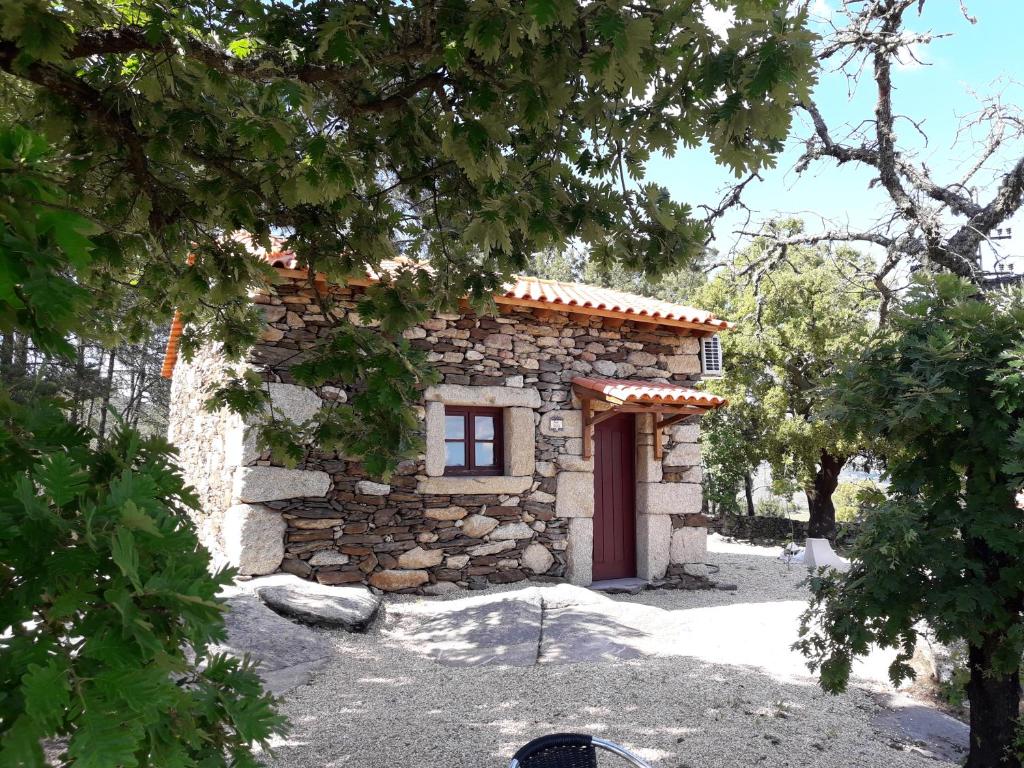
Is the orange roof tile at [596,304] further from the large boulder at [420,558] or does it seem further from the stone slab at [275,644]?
the stone slab at [275,644]

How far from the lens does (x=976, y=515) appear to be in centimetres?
241

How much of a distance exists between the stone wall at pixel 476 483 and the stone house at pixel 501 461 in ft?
0.05

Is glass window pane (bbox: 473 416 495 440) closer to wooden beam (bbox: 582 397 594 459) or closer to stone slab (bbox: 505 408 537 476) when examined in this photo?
stone slab (bbox: 505 408 537 476)

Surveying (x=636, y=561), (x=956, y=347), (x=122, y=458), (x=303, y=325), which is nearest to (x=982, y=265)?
(x=956, y=347)

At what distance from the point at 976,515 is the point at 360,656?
3703 mm

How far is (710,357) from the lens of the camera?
25.4 feet

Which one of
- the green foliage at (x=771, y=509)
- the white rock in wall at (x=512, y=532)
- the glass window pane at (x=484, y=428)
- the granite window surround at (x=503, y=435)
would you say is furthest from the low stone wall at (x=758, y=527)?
the glass window pane at (x=484, y=428)

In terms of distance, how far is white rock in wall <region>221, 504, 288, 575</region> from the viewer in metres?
5.22

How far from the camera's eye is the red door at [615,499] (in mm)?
6898

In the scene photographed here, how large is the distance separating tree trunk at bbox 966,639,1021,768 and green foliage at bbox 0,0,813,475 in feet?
6.64

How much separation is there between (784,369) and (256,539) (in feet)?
28.0

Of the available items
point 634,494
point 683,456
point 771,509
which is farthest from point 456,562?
point 771,509

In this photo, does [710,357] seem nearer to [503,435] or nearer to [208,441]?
[503,435]

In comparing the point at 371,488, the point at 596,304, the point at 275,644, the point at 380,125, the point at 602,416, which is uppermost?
the point at 596,304
